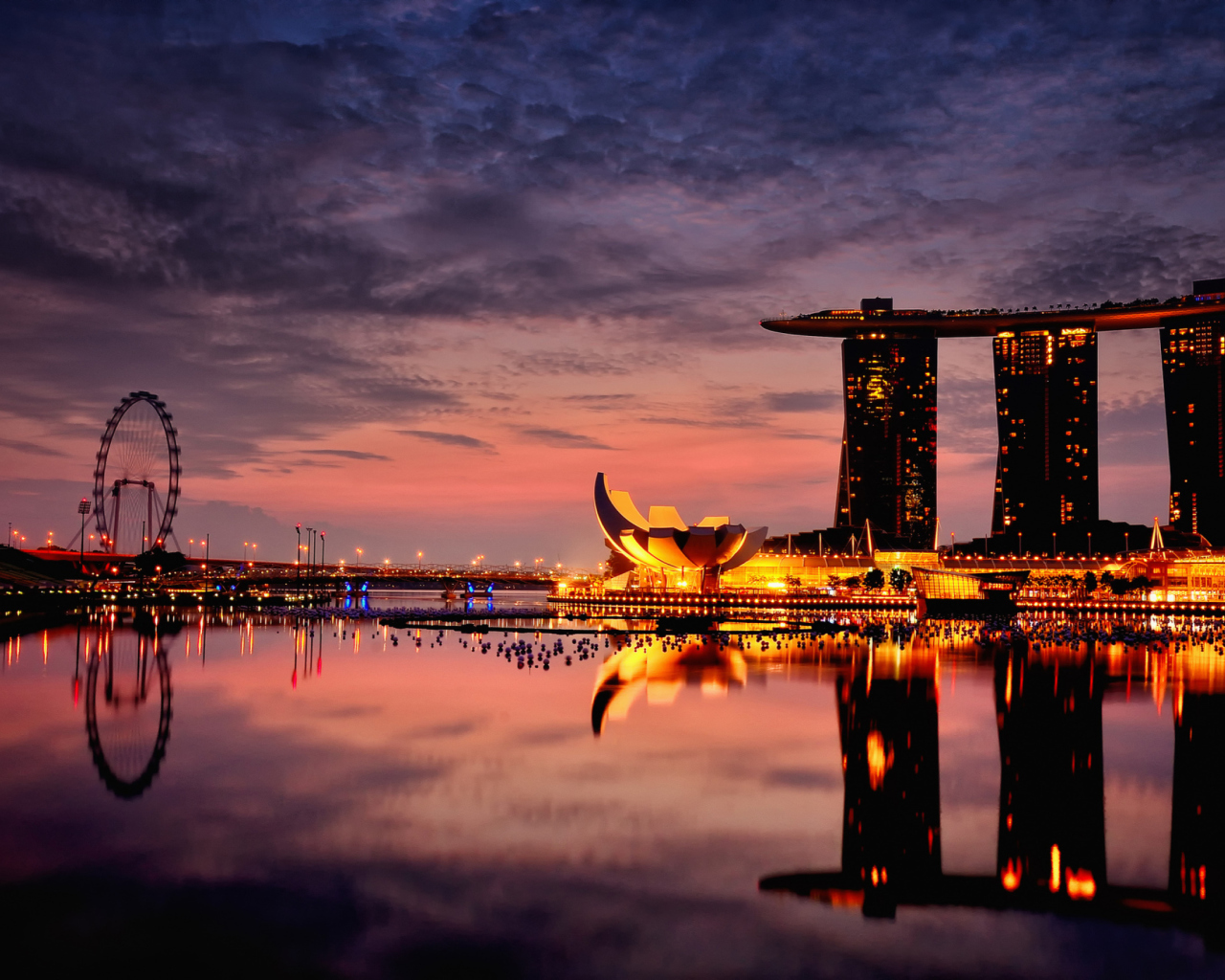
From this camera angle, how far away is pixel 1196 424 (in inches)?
6319

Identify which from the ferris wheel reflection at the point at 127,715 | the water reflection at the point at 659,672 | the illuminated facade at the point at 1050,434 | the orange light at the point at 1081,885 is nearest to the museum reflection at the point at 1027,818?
the orange light at the point at 1081,885

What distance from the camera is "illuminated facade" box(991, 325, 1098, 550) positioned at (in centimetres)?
17788

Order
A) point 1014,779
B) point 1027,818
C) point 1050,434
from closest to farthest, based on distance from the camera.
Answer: point 1027,818, point 1014,779, point 1050,434

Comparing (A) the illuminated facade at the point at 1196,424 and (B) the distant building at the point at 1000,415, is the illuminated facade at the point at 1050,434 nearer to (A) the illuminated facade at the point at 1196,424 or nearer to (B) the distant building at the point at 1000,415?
(B) the distant building at the point at 1000,415

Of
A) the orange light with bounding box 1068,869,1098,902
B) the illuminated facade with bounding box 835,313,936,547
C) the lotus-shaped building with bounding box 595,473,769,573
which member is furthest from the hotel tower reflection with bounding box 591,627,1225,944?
the illuminated facade with bounding box 835,313,936,547

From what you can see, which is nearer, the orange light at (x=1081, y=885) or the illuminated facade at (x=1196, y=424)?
the orange light at (x=1081, y=885)

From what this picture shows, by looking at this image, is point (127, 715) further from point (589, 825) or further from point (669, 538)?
point (669, 538)

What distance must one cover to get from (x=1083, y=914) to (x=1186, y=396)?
172409 mm

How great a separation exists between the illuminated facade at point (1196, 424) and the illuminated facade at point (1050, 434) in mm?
14544

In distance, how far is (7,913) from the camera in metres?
11.8

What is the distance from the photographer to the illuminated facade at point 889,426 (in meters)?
182

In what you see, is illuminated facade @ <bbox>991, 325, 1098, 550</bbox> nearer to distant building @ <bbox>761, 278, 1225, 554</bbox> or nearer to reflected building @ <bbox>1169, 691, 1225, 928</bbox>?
distant building @ <bbox>761, 278, 1225, 554</bbox>

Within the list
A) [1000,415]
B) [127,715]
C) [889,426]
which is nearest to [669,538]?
[127,715]

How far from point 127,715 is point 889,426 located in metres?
167
